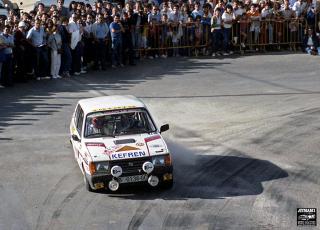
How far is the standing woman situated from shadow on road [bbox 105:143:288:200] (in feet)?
30.3

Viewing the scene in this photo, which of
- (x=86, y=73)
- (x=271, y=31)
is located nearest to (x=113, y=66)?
(x=86, y=73)

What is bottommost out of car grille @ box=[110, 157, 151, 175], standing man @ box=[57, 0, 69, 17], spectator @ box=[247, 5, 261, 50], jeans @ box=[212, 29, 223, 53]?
car grille @ box=[110, 157, 151, 175]

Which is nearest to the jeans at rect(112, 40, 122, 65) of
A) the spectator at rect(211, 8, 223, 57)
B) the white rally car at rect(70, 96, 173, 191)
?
the spectator at rect(211, 8, 223, 57)

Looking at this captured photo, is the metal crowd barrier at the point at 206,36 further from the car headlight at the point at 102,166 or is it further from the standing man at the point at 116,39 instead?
the car headlight at the point at 102,166

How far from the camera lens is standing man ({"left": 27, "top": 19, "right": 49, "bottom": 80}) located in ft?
77.2

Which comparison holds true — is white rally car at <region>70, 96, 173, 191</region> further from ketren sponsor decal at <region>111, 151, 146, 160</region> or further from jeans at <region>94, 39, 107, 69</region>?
jeans at <region>94, 39, 107, 69</region>

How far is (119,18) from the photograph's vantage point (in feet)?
84.9

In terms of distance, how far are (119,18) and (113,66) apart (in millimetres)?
1890

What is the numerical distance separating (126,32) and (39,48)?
4010mm

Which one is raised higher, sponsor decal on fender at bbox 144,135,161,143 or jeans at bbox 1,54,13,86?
jeans at bbox 1,54,13,86

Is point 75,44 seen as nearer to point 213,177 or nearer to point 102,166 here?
point 213,177

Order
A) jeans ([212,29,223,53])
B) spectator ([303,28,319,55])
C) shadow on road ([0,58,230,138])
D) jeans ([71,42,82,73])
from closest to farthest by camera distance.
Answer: shadow on road ([0,58,230,138])
jeans ([71,42,82,73])
jeans ([212,29,223,53])
spectator ([303,28,319,55])

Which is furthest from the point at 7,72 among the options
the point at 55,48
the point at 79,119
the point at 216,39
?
the point at 216,39

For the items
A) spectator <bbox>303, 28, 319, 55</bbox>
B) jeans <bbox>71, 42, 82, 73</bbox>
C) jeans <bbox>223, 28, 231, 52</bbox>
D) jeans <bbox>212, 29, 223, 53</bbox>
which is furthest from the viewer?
spectator <bbox>303, 28, 319, 55</bbox>
